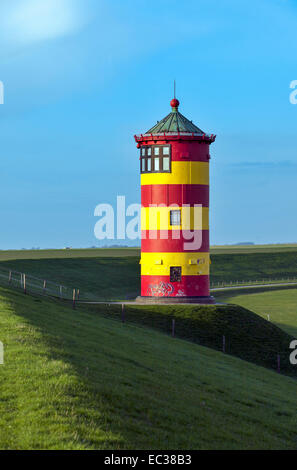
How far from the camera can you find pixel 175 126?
57844 mm

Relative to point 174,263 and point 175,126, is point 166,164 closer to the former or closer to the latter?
point 175,126

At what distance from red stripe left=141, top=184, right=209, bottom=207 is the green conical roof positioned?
4.31m

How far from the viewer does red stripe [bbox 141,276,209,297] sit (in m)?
57.1

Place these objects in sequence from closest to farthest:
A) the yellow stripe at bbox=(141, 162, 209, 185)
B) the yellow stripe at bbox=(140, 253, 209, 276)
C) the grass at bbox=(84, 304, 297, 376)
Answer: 1. the grass at bbox=(84, 304, 297, 376)
2. the yellow stripe at bbox=(141, 162, 209, 185)
3. the yellow stripe at bbox=(140, 253, 209, 276)

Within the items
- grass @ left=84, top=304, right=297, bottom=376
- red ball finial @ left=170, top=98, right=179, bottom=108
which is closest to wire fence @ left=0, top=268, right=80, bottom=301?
grass @ left=84, top=304, right=297, bottom=376

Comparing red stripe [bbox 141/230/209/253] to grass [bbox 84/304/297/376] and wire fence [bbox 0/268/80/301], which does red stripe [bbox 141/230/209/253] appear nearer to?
grass [bbox 84/304/297/376]

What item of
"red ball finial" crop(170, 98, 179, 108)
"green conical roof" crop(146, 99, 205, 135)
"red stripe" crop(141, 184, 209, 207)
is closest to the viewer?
"red stripe" crop(141, 184, 209, 207)

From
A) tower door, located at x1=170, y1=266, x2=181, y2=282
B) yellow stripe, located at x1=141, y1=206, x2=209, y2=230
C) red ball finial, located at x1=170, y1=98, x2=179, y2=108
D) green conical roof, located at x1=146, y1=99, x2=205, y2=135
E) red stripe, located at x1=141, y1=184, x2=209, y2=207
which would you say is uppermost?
red ball finial, located at x1=170, y1=98, x2=179, y2=108

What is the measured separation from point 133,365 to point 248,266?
125 m

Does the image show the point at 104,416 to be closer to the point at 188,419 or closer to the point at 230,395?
the point at 188,419

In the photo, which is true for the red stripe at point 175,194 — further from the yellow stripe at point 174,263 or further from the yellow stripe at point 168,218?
the yellow stripe at point 174,263

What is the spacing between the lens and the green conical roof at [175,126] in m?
57.4

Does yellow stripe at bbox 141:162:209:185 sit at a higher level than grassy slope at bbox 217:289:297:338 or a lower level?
higher

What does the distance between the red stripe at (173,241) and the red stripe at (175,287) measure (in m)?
2.21
